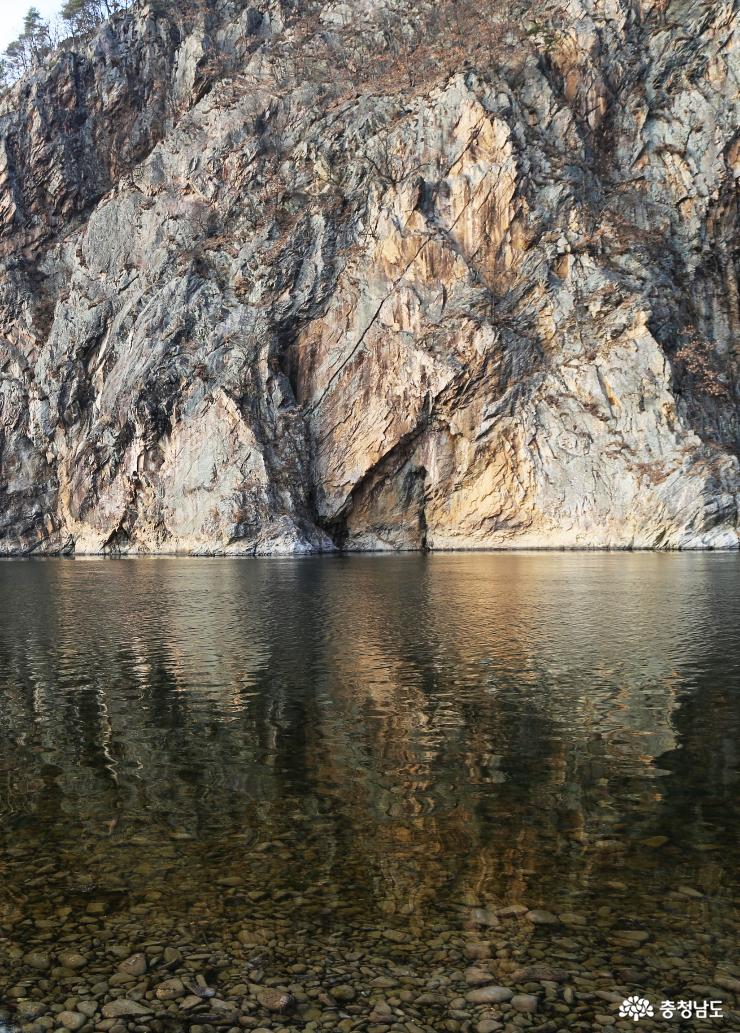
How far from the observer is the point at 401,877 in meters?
7.29

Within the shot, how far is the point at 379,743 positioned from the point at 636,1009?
6908 mm

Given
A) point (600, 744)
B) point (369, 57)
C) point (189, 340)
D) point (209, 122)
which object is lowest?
point (600, 744)

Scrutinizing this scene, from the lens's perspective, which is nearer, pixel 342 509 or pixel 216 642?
Answer: pixel 216 642

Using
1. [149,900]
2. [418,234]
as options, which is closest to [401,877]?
[149,900]

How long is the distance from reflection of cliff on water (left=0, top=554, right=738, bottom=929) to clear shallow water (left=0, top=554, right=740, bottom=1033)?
50 millimetres

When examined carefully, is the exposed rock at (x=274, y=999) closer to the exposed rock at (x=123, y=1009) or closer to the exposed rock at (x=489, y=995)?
the exposed rock at (x=123, y=1009)

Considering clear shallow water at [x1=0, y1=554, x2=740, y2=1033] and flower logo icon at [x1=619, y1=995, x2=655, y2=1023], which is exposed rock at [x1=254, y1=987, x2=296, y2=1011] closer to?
clear shallow water at [x1=0, y1=554, x2=740, y2=1033]

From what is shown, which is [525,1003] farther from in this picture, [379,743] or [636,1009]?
[379,743]

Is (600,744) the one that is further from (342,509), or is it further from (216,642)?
(342,509)

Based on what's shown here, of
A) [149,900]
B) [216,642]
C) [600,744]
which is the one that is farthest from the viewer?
[216,642]

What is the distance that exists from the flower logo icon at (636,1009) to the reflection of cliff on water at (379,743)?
1577mm

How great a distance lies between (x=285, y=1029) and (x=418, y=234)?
85762 mm

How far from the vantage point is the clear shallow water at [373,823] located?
5734mm

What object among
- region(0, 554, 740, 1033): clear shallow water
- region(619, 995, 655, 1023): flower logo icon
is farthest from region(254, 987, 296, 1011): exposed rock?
region(619, 995, 655, 1023): flower logo icon
